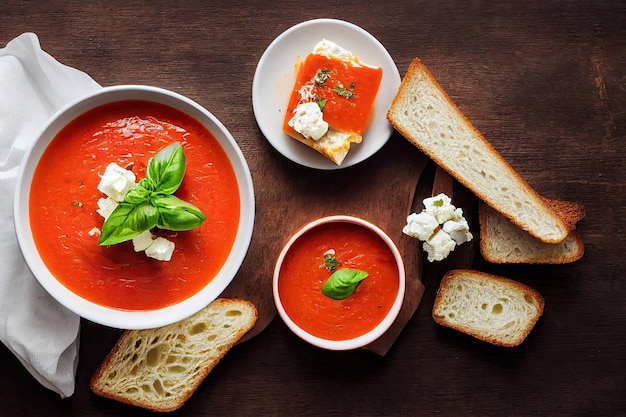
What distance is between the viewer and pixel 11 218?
10.7 ft

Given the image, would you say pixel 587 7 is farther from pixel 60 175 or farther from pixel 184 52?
pixel 60 175

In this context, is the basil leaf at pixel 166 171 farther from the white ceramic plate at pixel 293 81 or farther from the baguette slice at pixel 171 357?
the baguette slice at pixel 171 357

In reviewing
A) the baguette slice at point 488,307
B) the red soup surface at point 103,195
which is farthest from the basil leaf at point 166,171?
the baguette slice at point 488,307

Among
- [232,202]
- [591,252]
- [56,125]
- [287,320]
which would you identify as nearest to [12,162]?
[56,125]

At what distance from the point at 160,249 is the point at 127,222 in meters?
0.20

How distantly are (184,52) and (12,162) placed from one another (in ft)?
3.46

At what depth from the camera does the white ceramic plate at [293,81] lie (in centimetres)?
334

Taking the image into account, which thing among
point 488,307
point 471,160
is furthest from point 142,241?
point 488,307

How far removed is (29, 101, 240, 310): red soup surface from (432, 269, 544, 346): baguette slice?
4.26 feet

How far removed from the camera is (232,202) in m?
3.02

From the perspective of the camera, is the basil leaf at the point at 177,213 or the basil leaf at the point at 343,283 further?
the basil leaf at the point at 343,283

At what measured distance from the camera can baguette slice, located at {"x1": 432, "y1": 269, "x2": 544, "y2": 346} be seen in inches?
139

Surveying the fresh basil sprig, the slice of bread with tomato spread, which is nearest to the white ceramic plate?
the slice of bread with tomato spread

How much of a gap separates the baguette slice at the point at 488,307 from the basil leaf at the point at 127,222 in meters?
1.64
